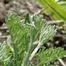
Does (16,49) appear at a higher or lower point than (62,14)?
higher

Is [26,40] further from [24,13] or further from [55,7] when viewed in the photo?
[24,13]

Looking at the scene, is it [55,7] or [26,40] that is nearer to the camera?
[26,40]

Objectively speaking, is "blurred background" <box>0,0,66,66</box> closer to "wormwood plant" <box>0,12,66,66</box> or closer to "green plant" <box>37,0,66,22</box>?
"green plant" <box>37,0,66,22</box>

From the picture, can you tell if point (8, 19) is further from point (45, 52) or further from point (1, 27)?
point (1, 27)

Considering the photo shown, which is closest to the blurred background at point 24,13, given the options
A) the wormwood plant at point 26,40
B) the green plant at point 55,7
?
the green plant at point 55,7

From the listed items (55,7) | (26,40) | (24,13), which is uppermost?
(26,40)

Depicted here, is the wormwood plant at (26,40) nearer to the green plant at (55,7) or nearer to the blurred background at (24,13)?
the blurred background at (24,13)

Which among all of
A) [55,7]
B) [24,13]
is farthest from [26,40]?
[24,13]

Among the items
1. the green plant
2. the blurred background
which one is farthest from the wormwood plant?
the green plant

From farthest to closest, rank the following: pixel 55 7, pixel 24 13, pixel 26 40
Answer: pixel 24 13 < pixel 55 7 < pixel 26 40

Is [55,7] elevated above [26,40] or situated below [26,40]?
below

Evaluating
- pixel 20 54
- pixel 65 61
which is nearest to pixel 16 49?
pixel 20 54
